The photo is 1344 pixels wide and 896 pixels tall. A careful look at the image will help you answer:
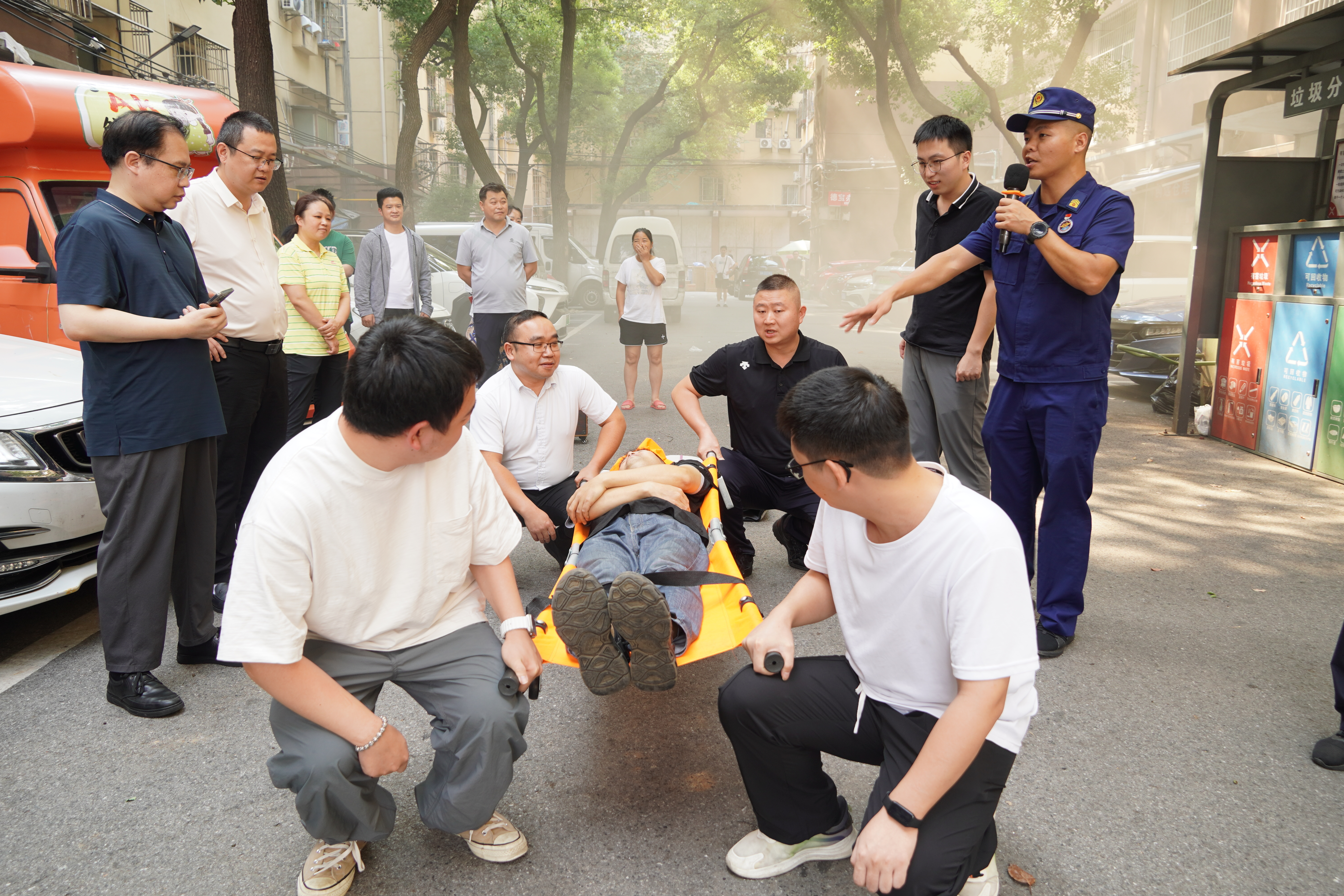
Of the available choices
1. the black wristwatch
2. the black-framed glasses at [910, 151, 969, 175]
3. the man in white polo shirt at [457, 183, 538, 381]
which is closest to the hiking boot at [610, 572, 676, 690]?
the black wristwatch

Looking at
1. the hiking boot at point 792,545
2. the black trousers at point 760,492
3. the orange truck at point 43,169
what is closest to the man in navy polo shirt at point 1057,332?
the black trousers at point 760,492

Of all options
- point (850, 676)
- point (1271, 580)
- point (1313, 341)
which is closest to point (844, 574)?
point (850, 676)

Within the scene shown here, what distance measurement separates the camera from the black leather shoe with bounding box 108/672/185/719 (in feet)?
10.9

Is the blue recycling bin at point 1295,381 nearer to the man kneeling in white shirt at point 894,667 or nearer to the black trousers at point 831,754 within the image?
the black trousers at point 831,754

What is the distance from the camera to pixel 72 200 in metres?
5.80

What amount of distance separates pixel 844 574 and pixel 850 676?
Answer: 296 millimetres

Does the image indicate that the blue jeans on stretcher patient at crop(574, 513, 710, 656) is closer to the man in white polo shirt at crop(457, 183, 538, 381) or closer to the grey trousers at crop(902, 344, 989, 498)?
the grey trousers at crop(902, 344, 989, 498)

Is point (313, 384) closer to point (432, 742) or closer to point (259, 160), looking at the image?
point (259, 160)

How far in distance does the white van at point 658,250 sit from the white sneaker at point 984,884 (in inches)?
714

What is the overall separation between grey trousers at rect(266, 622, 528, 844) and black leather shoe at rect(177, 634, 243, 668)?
1567 millimetres

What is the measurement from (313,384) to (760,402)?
291 centimetres

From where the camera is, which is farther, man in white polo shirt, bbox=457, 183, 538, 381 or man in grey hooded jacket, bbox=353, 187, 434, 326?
man in white polo shirt, bbox=457, 183, 538, 381

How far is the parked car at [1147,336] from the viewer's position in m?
9.87

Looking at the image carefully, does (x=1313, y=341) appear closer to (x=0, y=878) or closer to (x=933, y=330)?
(x=933, y=330)
